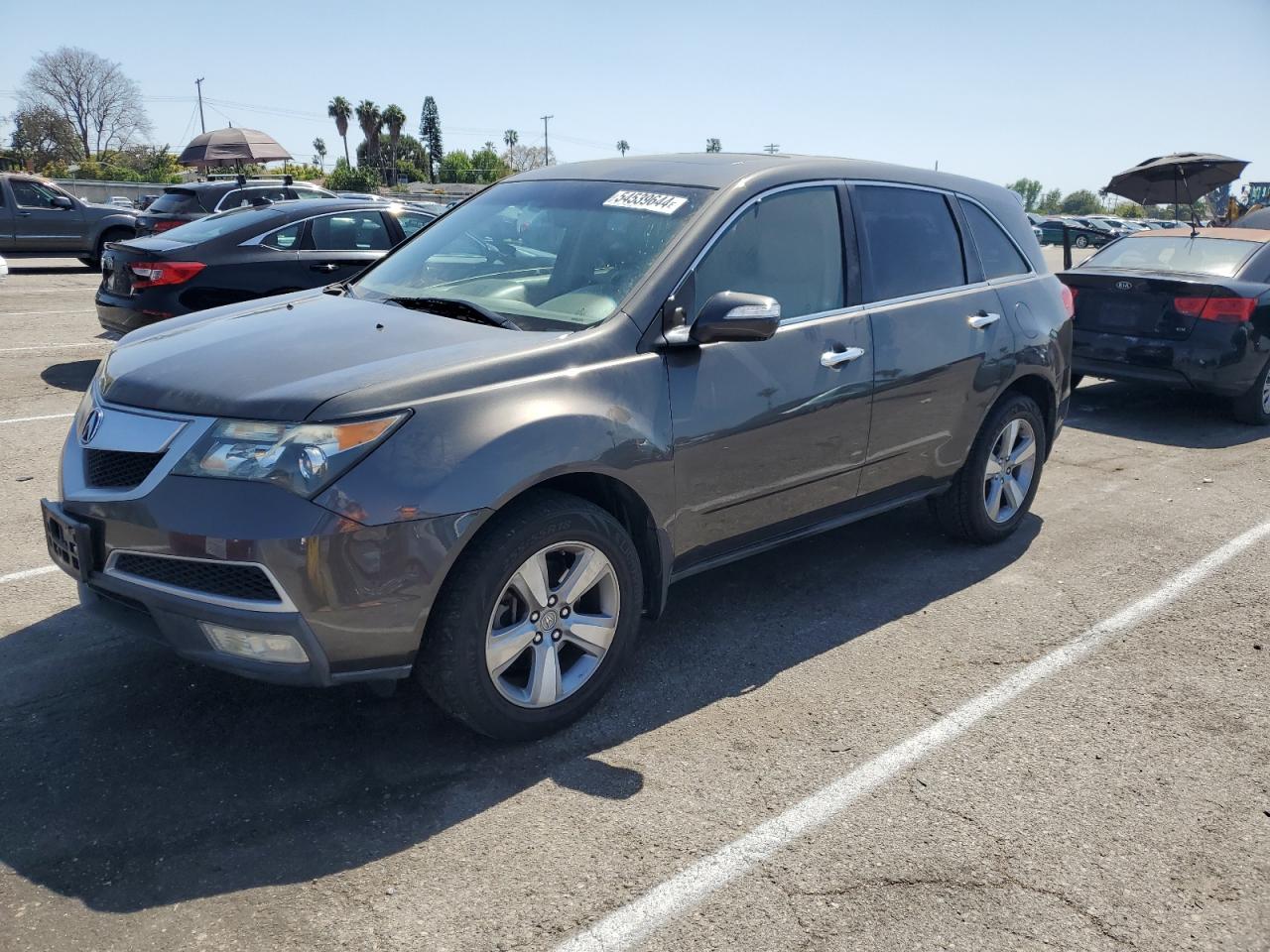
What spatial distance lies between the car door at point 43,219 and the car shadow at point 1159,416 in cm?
1693

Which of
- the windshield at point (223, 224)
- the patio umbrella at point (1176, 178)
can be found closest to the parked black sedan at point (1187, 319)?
the patio umbrella at point (1176, 178)

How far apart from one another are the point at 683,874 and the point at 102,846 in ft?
5.07

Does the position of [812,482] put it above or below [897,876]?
above

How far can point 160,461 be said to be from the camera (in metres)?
3.10

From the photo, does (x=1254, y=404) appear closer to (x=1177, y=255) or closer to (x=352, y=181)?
(x=1177, y=255)

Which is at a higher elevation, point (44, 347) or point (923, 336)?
point (923, 336)

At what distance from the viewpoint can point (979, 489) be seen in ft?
17.2

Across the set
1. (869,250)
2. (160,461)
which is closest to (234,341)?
(160,461)

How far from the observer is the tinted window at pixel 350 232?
29.6 ft

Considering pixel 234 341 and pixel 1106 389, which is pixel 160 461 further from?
pixel 1106 389

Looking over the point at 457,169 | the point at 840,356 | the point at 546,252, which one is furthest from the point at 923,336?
the point at 457,169

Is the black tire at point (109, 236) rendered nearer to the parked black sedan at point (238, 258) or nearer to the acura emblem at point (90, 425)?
the parked black sedan at point (238, 258)

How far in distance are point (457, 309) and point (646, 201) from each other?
2.84ft

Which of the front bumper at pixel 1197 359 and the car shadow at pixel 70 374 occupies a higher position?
the front bumper at pixel 1197 359
